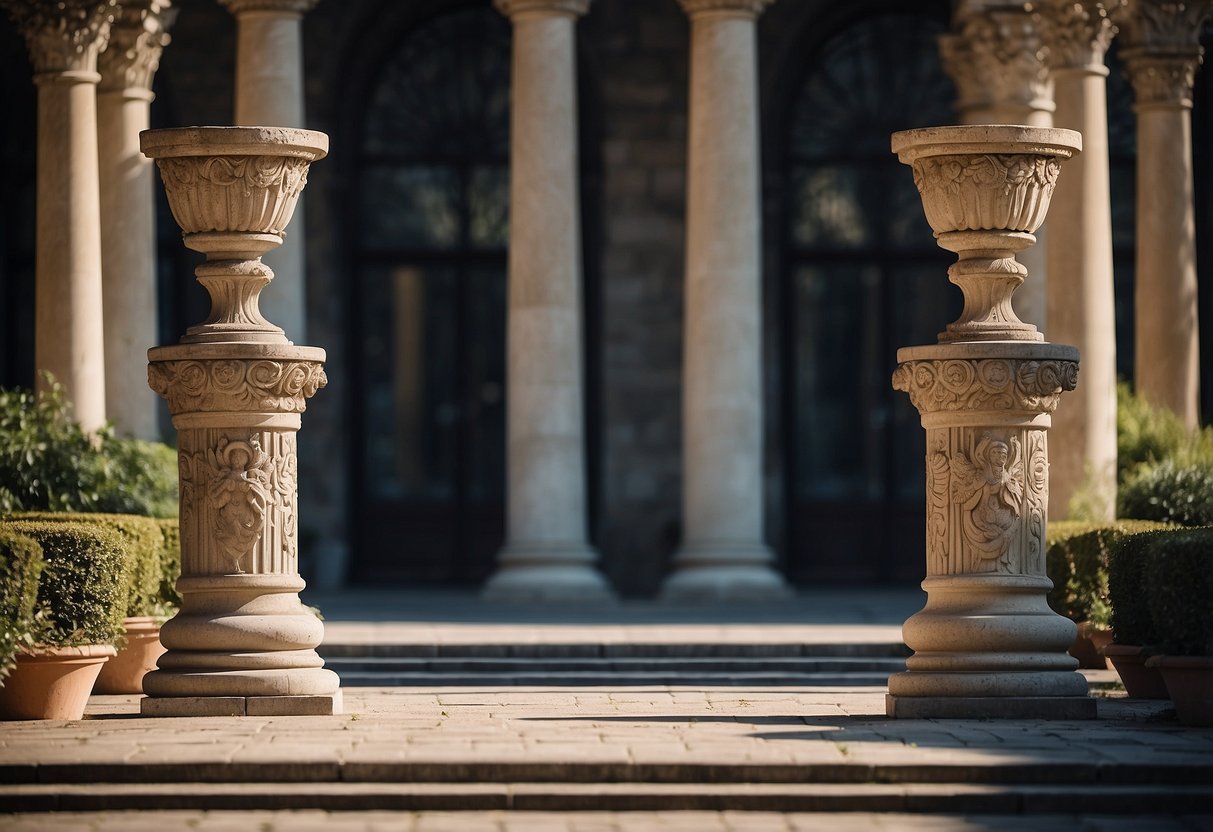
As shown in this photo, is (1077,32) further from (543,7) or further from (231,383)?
(231,383)

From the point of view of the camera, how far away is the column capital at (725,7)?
2247 centimetres

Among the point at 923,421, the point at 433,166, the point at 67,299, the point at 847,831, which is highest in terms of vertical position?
the point at 433,166

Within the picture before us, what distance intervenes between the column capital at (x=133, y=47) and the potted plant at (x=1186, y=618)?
1272 cm

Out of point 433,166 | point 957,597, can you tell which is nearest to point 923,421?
point 957,597

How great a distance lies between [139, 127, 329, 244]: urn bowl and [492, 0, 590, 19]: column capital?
9642 mm

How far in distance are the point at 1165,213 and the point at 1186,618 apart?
10.4m

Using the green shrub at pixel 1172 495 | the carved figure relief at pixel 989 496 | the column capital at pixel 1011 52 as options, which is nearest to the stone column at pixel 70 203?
the column capital at pixel 1011 52

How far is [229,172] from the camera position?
42.6ft

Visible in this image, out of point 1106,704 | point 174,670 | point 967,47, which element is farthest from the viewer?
point 967,47

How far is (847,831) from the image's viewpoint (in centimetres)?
958

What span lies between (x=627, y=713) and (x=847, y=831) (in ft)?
12.4

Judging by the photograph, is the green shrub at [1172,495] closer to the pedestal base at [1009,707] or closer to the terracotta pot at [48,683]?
the pedestal base at [1009,707]

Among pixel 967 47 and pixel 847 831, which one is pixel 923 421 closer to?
pixel 847 831

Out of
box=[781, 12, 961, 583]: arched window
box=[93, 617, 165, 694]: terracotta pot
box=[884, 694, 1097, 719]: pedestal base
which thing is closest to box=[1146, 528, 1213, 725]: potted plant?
box=[884, 694, 1097, 719]: pedestal base
